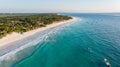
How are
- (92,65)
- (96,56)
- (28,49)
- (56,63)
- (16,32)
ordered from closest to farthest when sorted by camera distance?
(92,65) < (56,63) < (96,56) < (28,49) < (16,32)

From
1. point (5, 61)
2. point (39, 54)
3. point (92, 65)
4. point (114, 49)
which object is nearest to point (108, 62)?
point (92, 65)

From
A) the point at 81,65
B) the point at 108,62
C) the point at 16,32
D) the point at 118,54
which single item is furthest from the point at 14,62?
the point at 16,32

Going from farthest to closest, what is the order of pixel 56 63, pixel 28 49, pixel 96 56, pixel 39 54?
pixel 28 49 → pixel 39 54 → pixel 96 56 → pixel 56 63

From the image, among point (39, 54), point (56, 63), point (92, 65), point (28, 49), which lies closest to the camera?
point (92, 65)

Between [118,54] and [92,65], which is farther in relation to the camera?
[118,54]

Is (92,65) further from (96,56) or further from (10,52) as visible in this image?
(10,52)

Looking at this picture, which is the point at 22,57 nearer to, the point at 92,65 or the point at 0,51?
the point at 0,51

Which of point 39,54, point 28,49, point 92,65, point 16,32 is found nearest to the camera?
point 92,65

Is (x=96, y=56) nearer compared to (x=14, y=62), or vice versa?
(x=14, y=62)
